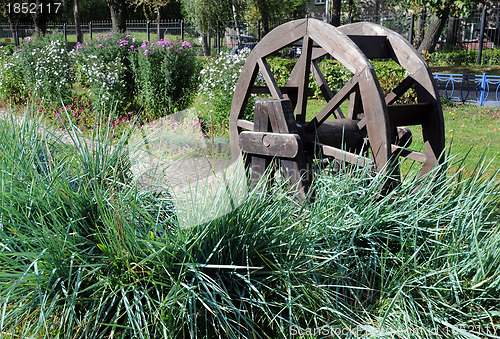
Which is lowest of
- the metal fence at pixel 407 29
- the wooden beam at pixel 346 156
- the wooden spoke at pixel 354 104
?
the wooden beam at pixel 346 156

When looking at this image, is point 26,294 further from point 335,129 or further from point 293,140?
point 335,129

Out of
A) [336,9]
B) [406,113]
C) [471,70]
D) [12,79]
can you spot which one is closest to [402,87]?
[406,113]

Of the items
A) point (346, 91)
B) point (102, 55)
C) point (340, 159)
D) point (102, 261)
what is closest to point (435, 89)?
point (346, 91)

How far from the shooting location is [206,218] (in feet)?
8.68

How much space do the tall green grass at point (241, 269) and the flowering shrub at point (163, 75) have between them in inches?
242

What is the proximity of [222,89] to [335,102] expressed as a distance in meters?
4.43

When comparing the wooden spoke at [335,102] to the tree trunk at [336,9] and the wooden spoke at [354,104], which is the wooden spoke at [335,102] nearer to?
the wooden spoke at [354,104]

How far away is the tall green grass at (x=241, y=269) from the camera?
2.46m

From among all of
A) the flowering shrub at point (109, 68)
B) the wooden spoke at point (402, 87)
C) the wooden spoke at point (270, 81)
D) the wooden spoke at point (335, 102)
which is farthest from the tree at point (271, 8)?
the wooden spoke at point (335, 102)

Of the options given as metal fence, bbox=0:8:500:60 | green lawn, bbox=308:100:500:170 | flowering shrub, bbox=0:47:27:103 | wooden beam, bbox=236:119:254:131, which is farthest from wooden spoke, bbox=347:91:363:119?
metal fence, bbox=0:8:500:60

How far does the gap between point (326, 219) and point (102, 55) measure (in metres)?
7.52

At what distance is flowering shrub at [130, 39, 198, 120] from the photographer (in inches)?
359

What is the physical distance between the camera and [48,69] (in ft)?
32.9

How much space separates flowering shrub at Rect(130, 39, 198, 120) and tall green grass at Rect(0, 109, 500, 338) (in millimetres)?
6150
